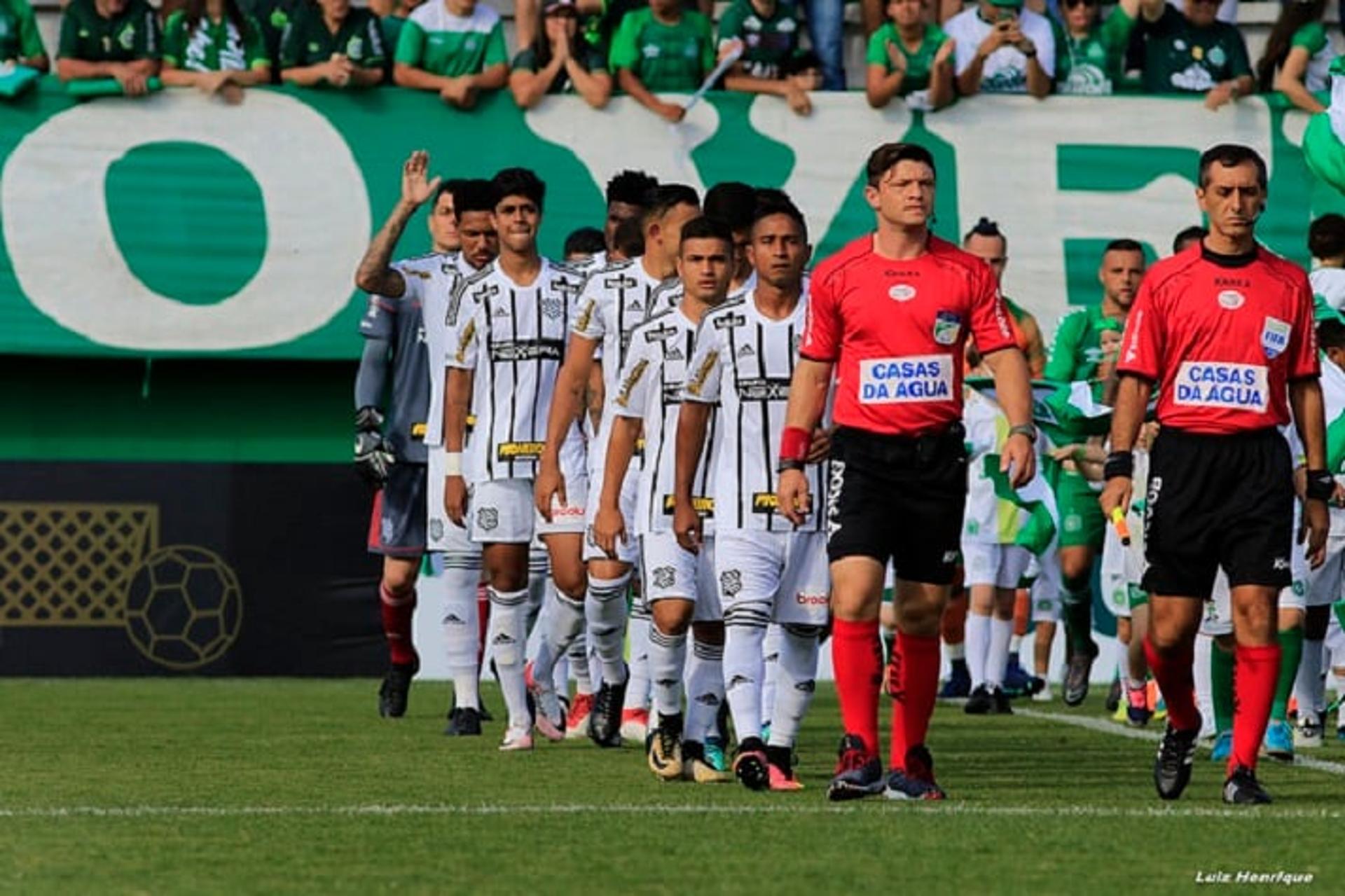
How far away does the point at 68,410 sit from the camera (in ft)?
63.1

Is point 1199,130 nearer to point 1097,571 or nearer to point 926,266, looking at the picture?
point 1097,571

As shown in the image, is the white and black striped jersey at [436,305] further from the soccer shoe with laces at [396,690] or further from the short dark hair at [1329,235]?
the short dark hair at [1329,235]

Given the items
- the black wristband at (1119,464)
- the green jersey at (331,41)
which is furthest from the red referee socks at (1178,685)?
the green jersey at (331,41)

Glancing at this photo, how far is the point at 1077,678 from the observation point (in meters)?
16.6

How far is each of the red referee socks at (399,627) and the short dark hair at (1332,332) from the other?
15.5 feet

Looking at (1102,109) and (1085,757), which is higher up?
(1102,109)

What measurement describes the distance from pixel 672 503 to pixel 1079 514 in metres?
5.88

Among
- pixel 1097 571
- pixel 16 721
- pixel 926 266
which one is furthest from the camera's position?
pixel 1097 571

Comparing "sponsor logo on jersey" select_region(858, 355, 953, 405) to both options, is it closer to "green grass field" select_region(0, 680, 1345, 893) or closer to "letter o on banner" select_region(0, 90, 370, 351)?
"green grass field" select_region(0, 680, 1345, 893)

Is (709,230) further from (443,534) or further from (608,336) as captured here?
(443,534)

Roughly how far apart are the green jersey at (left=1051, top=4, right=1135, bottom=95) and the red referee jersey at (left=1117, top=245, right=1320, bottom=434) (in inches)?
395

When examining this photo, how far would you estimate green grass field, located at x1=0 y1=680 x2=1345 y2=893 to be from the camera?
24.0 feet

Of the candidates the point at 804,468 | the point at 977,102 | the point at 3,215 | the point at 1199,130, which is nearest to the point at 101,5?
the point at 3,215

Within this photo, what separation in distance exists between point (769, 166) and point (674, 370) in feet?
25.7
